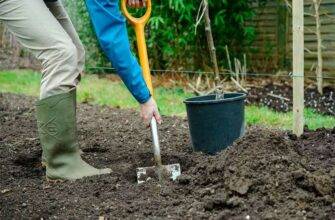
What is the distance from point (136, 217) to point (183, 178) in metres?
0.52

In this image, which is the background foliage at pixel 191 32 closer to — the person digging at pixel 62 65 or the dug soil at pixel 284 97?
the dug soil at pixel 284 97

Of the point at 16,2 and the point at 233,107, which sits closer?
the point at 16,2

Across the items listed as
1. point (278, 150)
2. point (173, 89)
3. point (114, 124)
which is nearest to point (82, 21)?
point (173, 89)

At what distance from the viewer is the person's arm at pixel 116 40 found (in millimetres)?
3012

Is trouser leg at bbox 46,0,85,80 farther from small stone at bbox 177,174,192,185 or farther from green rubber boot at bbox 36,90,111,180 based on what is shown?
small stone at bbox 177,174,192,185

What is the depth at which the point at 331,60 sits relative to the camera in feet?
24.6

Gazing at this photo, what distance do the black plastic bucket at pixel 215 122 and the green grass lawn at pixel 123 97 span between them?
118cm

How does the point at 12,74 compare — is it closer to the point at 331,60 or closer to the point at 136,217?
the point at 331,60

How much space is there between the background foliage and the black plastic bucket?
3.93 metres

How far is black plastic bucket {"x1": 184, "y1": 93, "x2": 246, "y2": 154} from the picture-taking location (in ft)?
12.4

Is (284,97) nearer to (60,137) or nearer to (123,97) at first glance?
(123,97)

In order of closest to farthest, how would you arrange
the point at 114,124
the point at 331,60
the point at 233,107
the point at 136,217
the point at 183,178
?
the point at 136,217, the point at 183,178, the point at 233,107, the point at 114,124, the point at 331,60

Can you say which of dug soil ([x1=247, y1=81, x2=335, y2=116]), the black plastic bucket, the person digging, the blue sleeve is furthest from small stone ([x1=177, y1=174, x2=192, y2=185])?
dug soil ([x1=247, y1=81, x2=335, y2=116])

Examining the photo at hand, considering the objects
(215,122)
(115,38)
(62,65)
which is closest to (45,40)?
(62,65)
